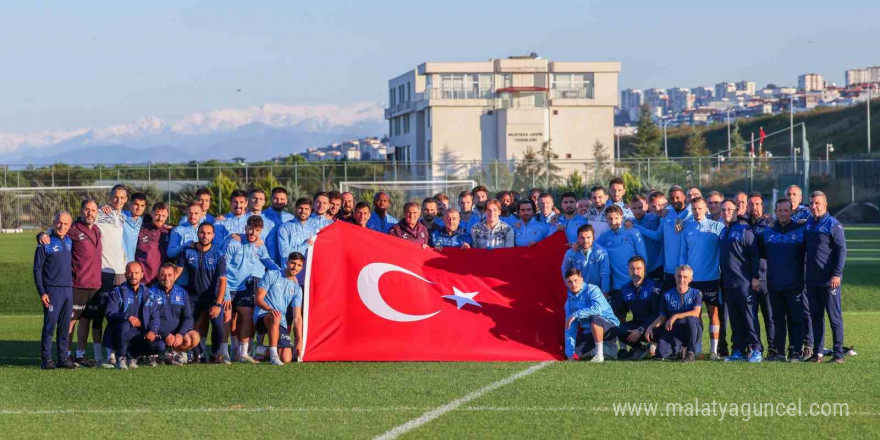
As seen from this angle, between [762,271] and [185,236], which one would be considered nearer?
[185,236]

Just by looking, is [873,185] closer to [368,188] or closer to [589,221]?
[368,188]

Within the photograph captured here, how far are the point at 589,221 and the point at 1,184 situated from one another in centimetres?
4764

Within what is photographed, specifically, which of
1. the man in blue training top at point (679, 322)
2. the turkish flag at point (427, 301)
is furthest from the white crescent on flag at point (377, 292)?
the man in blue training top at point (679, 322)

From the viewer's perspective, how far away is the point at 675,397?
9148 mm

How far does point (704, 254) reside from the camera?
11.9 meters

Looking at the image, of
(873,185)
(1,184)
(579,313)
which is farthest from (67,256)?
(873,185)

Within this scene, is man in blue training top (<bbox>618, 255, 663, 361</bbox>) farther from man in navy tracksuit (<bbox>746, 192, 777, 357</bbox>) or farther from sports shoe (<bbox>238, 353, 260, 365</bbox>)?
sports shoe (<bbox>238, 353, 260, 365</bbox>)

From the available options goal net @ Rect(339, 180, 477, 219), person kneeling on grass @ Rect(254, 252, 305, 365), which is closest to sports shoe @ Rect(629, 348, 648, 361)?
person kneeling on grass @ Rect(254, 252, 305, 365)

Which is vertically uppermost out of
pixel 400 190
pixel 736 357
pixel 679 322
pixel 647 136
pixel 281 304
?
pixel 647 136

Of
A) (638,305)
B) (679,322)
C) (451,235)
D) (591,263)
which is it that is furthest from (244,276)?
(679,322)

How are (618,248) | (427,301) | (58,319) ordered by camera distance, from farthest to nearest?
1. (618,248)
2. (427,301)
3. (58,319)

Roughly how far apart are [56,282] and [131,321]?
2.83 feet

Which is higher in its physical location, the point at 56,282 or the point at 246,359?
the point at 56,282

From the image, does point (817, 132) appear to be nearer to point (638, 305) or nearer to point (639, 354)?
point (638, 305)
